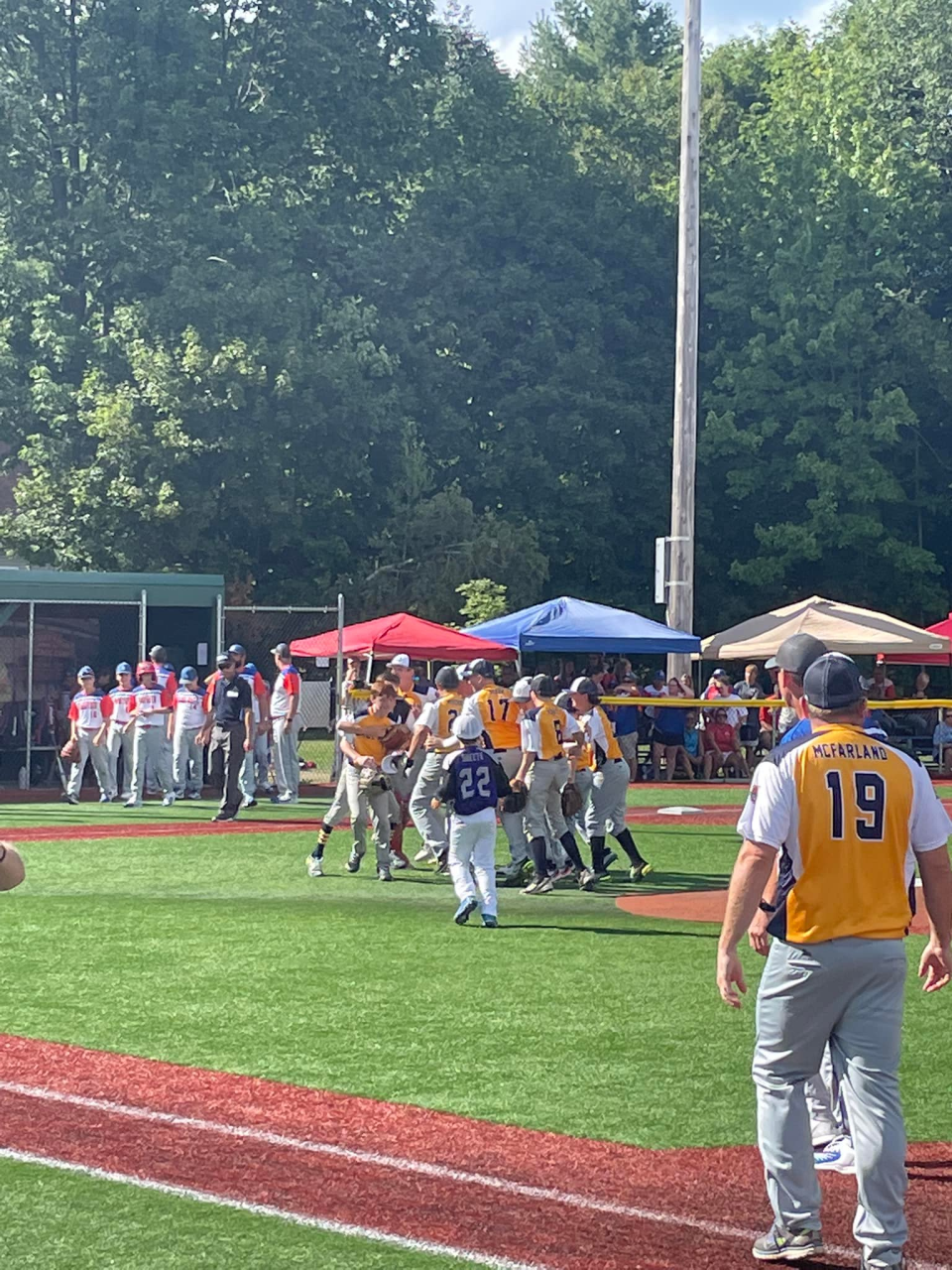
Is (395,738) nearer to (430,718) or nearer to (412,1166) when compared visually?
(430,718)

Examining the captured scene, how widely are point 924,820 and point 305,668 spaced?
33.6 metres

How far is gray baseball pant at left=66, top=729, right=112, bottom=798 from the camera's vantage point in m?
24.7

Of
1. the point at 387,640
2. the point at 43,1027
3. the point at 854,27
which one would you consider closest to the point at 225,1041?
the point at 43,1027

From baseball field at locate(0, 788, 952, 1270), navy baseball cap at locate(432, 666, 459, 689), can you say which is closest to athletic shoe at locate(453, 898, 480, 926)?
baseball field at locate(0, 788, 952, 1270)

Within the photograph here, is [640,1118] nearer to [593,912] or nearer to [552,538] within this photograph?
[593,912]

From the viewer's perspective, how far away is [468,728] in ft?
47.0

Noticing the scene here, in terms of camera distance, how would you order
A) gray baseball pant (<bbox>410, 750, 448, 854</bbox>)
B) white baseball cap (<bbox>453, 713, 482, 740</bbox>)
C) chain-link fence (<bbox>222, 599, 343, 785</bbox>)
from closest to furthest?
white baseball cap (<bbox>453, 713, 482, 740</bbox>) → gray baseball pant (<bbox>410, 750, 448, 854</bbox>) → chain-link fence (<bbox>222, 599, 343, 785</bbox>)

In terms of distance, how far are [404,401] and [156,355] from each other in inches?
279

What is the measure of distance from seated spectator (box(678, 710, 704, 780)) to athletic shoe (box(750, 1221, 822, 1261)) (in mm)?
25238

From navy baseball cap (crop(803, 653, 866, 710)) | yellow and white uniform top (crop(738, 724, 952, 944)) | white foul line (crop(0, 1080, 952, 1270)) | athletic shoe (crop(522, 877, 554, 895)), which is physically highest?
navy baseball cap (crop(803, 653, 866, 710))

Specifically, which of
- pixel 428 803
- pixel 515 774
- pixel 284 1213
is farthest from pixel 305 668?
pixel 284 1213

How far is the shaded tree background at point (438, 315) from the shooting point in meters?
41.0

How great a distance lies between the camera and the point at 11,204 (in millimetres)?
43281

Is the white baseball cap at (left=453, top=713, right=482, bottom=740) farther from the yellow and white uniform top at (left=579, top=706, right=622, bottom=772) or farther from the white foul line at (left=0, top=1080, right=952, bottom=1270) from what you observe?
the white foul line at (left=0, top=1080, right=952, bottom=1270)
